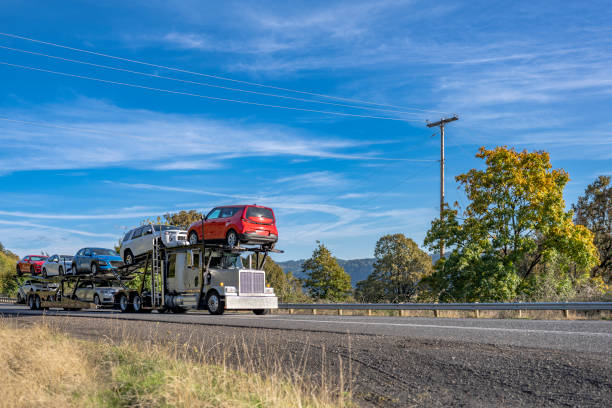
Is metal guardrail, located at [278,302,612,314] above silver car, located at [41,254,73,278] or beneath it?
beneath

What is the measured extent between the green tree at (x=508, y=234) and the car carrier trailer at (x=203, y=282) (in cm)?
1192

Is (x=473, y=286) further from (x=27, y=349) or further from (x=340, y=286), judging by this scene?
(x=340, y=286)

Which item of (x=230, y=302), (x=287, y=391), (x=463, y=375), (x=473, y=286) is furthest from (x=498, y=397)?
(x=473, y=286)

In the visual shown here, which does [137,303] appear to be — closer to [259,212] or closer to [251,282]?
[251,282]

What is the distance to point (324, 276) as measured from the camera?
2581 inches

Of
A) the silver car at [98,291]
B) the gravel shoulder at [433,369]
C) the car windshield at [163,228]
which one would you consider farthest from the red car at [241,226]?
the gravel shoulder at [433,369]

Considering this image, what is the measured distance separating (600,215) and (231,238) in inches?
1508

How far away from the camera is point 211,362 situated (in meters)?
8.89

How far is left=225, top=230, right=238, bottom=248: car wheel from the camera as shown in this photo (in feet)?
67.0

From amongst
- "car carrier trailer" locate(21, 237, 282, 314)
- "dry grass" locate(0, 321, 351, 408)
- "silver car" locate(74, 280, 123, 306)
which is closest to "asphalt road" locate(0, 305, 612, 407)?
"dry grass" locate(0, 321, 351, 408)

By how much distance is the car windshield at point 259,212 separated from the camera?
2038 centimetres

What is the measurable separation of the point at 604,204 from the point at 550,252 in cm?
2245

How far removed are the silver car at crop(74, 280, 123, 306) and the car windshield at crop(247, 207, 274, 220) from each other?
32.3 ft

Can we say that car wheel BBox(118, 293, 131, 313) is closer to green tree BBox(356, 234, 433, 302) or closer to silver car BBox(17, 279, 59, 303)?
silver car BBox(17, 279, 59, 303)
